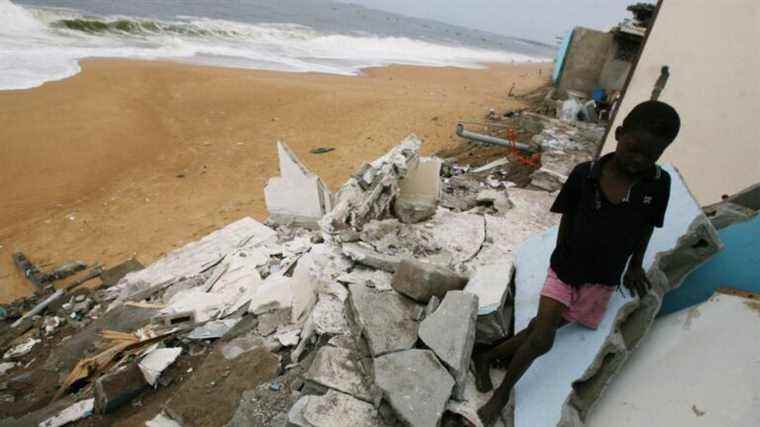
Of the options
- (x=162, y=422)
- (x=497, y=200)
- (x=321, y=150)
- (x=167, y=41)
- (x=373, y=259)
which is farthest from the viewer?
(x=167, y=41)

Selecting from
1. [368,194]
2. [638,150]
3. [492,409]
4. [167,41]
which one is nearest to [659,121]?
[638,150]

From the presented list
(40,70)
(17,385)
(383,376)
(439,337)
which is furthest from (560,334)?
(40,70)

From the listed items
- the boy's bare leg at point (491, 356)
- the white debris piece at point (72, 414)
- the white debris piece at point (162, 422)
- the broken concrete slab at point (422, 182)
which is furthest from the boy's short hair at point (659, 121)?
the white debris piece at point (72, 414)

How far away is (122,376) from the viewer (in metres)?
2.82

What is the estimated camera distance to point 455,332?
2205 mm

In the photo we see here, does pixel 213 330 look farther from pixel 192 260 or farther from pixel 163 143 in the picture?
pixel 163 143

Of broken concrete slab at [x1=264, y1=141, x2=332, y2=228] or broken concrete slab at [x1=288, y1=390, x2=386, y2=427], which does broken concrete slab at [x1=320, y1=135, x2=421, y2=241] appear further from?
broken concrete slab at [x1=288, y1=390, x2=386, y2=427]

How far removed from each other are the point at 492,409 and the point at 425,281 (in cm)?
91

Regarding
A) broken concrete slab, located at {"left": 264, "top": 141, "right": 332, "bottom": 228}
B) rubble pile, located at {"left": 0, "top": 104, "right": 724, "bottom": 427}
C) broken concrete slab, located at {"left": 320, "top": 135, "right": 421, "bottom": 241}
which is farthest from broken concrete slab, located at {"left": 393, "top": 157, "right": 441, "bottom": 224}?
broken concrete slab, located at {"left": 264, "top": 141, "right": 332, "bottom": 228}

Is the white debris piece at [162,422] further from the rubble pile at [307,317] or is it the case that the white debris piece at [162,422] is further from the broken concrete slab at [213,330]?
the broken concrete slab at [213,330]

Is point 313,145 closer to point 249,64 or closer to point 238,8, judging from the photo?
point 249,64

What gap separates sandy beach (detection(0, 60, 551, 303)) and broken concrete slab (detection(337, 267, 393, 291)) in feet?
13.5

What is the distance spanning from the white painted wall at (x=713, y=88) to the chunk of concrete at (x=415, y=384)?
354cm

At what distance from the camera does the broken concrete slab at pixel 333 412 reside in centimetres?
196
